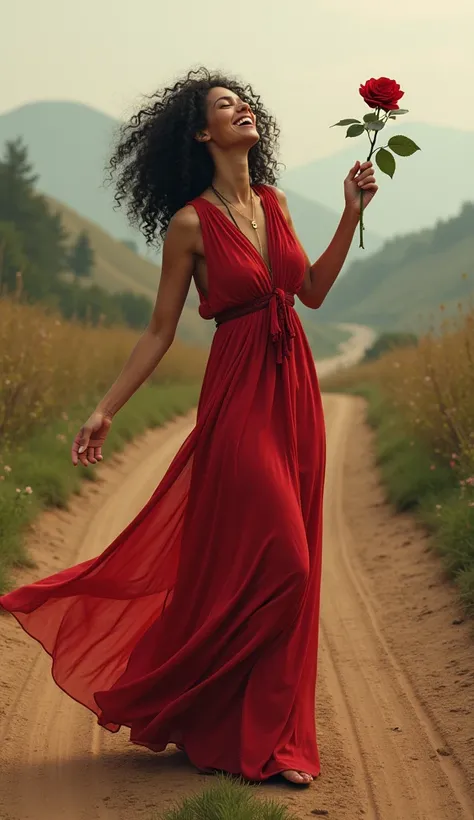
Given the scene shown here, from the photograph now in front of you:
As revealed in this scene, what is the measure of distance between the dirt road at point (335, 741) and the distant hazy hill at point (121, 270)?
6847cm

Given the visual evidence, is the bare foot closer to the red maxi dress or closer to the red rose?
the red maxi dress

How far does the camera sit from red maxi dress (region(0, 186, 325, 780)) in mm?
4113

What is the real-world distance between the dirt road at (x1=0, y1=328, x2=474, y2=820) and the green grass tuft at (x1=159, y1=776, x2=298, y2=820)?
8.7 inches

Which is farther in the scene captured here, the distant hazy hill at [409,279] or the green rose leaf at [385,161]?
the distant hazy hill at [409,279]

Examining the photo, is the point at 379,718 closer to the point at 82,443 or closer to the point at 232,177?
the point at 82,443

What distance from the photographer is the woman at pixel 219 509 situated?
4.12 meters

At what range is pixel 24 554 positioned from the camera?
289 inches

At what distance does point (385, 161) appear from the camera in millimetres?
4445

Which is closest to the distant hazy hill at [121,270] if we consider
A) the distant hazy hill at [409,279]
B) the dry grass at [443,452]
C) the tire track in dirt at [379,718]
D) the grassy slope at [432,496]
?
the distant hazy hill at [409,279]

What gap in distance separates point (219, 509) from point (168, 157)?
133 centimetres

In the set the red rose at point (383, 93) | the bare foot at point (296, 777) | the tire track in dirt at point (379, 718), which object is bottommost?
the bare foot at point (296, 777)

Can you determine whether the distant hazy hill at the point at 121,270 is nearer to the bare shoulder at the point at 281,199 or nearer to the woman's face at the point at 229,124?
the bare shoulder at the point at 281,199

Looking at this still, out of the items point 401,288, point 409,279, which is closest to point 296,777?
point 401,288

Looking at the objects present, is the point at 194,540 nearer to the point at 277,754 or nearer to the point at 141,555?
the point at 141,555
